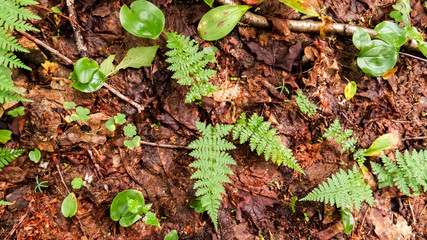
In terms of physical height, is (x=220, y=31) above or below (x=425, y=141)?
above

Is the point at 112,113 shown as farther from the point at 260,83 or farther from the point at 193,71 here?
the point at 260,83

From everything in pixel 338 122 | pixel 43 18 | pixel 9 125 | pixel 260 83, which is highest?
pixel 43 18

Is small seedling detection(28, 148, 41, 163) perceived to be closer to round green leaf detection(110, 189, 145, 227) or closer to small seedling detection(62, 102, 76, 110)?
small seedling detection(62, 102, 76, 110)

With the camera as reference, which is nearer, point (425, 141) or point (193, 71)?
point (193, 71)

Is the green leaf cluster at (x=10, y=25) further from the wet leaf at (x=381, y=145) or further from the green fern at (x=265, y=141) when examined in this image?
the wet leaf at (x=381, y=145)

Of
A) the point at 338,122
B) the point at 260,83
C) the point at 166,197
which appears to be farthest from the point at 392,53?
the point at 166,197

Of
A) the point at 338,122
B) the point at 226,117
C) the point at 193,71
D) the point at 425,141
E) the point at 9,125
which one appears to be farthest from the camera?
the point at 425,141

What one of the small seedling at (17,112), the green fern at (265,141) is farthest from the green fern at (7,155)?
the green fern at (265,141)

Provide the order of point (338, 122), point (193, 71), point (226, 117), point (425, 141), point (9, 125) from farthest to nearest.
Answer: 1. point (425, 141)
2. point (338, 122)
3. point (226, 117)
4. point (193, 71)
5. point (9, 125)
